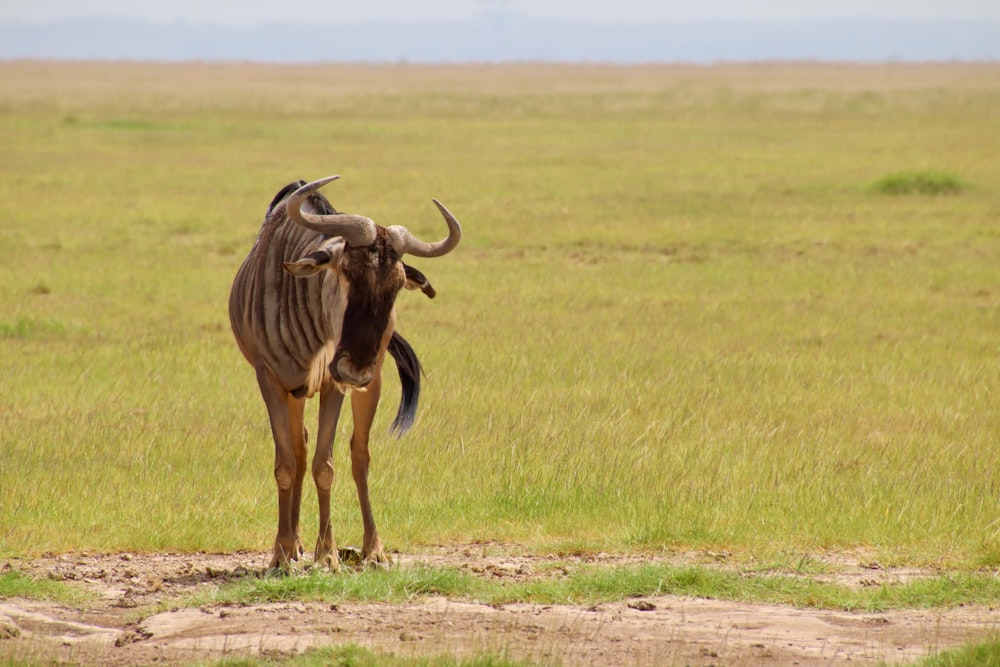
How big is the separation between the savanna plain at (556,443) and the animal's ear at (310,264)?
129 centimetres

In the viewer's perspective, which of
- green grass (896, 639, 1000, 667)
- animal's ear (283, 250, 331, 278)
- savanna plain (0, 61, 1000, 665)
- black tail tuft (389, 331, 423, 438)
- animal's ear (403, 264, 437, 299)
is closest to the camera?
green grass (896, 639, 1000, 667)

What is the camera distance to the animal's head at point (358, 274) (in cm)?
537

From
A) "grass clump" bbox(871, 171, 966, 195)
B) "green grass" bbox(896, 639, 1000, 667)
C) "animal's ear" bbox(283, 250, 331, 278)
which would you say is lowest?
"green grass" bbox(896, 639, 1000, 667)

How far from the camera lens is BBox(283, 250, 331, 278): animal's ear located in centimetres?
548

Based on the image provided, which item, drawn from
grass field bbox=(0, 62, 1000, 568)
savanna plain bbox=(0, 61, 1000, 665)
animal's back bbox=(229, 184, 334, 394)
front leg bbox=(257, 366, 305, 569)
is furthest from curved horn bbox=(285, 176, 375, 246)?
grass field bbox=(0, 62, 1000, 568)

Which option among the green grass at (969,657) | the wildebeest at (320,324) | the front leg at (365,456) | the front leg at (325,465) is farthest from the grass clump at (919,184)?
the green grass at (969,657)

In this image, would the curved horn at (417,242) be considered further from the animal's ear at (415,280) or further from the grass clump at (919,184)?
the grass clump at (919,184)

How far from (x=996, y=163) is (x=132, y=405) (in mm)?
23349

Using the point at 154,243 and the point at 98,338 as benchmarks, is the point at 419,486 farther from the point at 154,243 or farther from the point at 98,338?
the point at 154,243

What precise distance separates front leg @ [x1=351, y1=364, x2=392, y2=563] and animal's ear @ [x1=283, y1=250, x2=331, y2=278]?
0.64m

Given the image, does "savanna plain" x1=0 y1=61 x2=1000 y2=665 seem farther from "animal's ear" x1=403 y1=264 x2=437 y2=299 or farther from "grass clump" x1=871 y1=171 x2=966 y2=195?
"animal's ear" x1=403 y1=264 x2=437 y2=299

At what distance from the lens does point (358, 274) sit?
546 centimetres

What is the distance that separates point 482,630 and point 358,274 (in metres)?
1.54

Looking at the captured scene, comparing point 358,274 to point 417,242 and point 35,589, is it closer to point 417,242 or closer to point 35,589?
point 417,242
